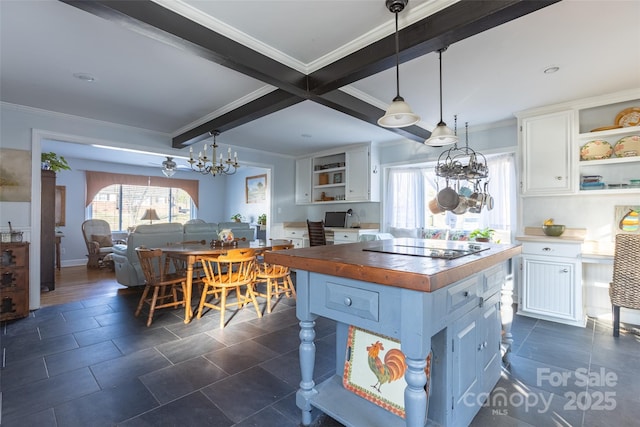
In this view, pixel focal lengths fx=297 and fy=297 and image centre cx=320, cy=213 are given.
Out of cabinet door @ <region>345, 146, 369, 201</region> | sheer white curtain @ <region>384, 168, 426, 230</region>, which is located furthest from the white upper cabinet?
cabinet door @ <region>345, 146, 369, 201</region>

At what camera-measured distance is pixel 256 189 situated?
835cm

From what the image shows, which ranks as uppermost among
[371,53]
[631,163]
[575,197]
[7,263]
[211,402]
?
[371,53]

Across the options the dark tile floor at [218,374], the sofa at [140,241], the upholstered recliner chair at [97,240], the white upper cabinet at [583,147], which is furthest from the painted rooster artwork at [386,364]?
the upholstered recliner chair at [97,240]

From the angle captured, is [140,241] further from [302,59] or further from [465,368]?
[465,368]

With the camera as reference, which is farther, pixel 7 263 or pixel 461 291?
pixel 7 263

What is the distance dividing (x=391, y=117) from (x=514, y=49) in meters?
1.31

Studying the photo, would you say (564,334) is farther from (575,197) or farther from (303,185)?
(303,185)

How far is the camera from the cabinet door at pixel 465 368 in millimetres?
1483

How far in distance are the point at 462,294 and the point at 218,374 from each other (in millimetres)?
1751

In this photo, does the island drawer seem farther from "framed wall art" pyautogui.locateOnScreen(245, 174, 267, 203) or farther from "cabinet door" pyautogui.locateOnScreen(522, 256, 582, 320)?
"framed wall art" pyautogui.locateOnScreen(245, 174, 267, 203)

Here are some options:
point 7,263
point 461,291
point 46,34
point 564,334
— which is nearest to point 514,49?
point 461,291

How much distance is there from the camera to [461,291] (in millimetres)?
1451

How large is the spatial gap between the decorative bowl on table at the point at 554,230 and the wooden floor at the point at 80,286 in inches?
222

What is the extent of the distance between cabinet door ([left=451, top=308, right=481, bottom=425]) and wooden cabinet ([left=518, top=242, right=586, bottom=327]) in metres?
2.08
